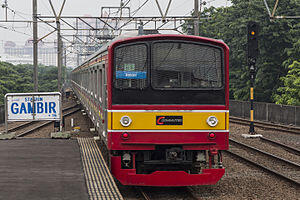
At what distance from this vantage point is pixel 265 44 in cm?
2773

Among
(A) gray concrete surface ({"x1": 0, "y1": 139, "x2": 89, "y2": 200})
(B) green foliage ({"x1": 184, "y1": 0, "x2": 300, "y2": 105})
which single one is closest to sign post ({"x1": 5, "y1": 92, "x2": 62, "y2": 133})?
(A) gray concrete surface ({"x1": 0, "y1": 139, "x2": 89, "y2": 200})

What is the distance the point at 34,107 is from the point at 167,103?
19.6 ft

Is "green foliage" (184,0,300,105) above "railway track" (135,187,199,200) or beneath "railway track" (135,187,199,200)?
above

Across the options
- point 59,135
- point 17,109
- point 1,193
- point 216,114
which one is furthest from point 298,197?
point 17,109

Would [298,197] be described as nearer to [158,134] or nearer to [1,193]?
[158,134]

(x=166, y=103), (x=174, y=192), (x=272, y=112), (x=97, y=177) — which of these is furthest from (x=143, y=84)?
(x=272, y=112)

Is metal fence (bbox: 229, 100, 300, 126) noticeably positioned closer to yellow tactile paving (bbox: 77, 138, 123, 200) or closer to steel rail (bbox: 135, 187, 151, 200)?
yellow tactile paving (bbox: 77, 138, 123, 200)

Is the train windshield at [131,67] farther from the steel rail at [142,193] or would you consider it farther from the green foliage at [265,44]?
the green foliage at [265,44]

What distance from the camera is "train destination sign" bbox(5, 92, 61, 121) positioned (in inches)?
488

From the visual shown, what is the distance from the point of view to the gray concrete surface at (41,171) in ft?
20.0

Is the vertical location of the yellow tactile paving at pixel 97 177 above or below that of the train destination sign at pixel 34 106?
below

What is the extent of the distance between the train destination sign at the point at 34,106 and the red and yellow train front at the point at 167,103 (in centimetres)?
504

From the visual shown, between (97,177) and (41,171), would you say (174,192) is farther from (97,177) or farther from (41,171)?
(41,171)

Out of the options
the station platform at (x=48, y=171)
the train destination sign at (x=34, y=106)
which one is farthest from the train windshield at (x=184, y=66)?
the train destination sign at (x=34, y=106)
